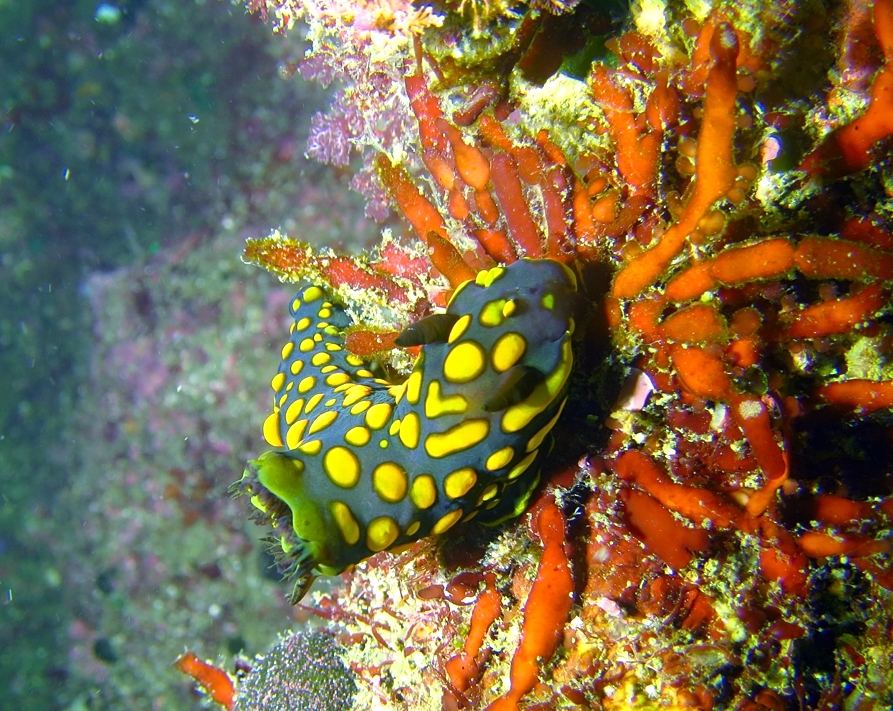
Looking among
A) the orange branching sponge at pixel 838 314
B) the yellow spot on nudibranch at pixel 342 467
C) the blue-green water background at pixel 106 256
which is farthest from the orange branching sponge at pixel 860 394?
the blue-green water background at pixel 106 256

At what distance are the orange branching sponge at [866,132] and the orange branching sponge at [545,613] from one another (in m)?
1.88

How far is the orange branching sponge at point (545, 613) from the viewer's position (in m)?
2.53

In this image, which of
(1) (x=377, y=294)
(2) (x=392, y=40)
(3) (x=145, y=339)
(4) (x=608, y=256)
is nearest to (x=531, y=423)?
(4) (x=608, y=256)

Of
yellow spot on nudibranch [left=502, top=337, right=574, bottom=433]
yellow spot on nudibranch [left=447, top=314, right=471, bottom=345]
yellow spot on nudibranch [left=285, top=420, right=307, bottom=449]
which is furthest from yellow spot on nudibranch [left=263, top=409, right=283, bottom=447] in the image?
yellow spot on nudibranch [left=502, top=337, right=574, bottom=433]

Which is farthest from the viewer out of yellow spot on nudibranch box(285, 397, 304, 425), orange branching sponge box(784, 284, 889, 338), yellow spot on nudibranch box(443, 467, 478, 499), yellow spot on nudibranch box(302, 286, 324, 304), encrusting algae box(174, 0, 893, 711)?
yellow spot on nudibranch box(302, 286, 324, 304)

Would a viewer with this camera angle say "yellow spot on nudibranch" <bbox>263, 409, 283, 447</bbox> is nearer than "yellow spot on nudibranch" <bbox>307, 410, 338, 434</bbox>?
No

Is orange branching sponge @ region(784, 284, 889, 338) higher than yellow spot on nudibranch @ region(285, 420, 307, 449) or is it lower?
lower

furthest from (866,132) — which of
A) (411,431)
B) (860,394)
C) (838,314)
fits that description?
(411,431)

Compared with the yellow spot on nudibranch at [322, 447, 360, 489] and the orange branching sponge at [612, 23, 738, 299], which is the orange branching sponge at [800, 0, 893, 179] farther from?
the yellow spot on nudibranch at [322, 447, 360, 489]

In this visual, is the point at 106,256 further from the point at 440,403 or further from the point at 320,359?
the point at 440,403

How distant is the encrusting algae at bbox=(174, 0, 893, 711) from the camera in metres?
2.19

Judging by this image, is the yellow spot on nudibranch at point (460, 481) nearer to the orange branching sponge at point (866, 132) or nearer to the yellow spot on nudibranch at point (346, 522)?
the yellow spot on nudibranch at point (346, 522)

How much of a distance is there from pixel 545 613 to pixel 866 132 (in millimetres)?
2341

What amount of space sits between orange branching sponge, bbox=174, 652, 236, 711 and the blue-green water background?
1.95 m
